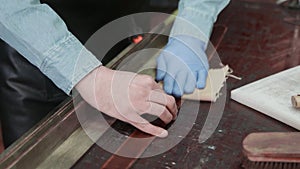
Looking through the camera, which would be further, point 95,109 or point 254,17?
point 254,17

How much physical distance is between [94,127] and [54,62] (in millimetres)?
119

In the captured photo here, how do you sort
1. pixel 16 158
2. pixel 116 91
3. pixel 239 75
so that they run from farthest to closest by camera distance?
1. pixel 239 75
2. pixel 116 91
3. pixel 16 158

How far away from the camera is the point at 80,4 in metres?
1.00

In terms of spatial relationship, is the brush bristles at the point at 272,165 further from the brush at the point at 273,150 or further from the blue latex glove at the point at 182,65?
the blue latex glove at the point at 182,65

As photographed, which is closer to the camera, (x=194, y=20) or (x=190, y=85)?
(x=190, y=85)

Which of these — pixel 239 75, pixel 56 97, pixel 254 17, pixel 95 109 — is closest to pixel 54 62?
pixel 95 109

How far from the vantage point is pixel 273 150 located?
651 millimetres

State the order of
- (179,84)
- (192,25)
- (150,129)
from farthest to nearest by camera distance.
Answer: (192,25), (179,84), (150,129)

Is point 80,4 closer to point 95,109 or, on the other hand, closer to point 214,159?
point 95,109

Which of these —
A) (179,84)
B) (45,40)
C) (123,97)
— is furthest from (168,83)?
(45,40)

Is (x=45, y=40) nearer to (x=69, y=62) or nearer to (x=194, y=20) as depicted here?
(x=69, y=62)

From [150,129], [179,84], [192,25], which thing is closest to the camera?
[150,129]

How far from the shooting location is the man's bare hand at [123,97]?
78 cm

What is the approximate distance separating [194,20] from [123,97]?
294 millimetres
